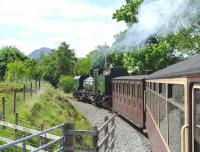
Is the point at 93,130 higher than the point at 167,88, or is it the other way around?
the point at 167,88

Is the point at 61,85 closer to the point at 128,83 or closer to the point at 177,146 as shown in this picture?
the point at 128,83

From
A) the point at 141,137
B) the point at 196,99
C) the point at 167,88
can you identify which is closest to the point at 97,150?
the point at 167,88

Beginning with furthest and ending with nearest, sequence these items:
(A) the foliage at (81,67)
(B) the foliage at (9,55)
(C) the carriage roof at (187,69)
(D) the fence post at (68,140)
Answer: (A) the foliage at (81,67) < (B) the foliage at (9,55) < (D) the fence post at (68,140) < (C) the carriage roof at (187,69)

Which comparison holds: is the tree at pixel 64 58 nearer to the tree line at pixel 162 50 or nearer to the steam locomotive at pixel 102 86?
the steam locomotive at pixel 102 86

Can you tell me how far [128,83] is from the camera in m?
22.6


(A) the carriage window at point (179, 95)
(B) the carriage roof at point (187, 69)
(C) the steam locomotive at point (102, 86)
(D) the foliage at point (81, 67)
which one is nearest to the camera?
(B) the carriage roof at point (187, 69)

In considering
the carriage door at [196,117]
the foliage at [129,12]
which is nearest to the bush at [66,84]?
the foliage at [129,12]

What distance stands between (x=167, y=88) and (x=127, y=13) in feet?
118

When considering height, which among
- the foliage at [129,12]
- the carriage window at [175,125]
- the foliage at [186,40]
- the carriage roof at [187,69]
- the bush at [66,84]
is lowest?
the bush at [66,84]

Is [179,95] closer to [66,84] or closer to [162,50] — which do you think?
[162,50]

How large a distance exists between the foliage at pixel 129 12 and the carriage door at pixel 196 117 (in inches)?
1474

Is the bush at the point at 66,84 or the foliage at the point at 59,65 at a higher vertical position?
the foliage at the point at 59,65

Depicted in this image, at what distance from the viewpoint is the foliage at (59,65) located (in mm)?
97812

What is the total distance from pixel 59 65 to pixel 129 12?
58037 millimetres
